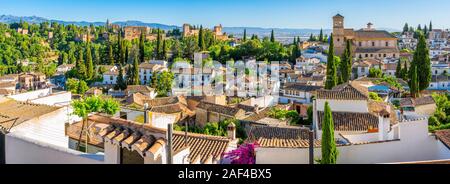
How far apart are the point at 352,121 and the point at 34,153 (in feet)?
20.7

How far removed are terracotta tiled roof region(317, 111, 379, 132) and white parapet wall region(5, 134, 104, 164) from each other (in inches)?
224

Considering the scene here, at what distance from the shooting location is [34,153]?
255 centimetres

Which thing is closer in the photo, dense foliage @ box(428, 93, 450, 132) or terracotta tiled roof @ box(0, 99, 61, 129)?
terracotta tiled roof @ box(0, 99, 61, 129)

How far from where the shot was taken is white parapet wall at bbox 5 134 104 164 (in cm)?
251

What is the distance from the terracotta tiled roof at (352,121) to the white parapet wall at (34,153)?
568cm

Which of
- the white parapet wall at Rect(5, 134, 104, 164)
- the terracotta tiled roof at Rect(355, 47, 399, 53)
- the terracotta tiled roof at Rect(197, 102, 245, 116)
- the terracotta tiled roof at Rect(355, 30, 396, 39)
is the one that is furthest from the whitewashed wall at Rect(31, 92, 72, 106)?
the terracotta tiled roof at Rect(355, 30, 396, 39)

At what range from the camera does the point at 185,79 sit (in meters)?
24.9

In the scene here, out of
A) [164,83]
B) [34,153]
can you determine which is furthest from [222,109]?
[34,153]

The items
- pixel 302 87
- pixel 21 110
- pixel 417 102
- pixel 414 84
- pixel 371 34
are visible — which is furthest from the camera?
pixel 371 34

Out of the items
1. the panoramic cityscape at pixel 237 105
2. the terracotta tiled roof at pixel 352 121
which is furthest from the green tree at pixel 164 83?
the terracotta tiled roof at pixel 352 121

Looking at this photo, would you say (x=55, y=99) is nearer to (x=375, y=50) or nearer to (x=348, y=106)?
(x=348, y=106)

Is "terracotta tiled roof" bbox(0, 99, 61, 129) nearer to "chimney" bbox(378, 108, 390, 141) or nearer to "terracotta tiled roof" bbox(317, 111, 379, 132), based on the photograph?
"chimney" bbox(378, 108, 390, 141)

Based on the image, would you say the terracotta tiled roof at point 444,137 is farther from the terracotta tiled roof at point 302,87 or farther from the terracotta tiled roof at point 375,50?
the terracotta tiled roof at point 375,50
